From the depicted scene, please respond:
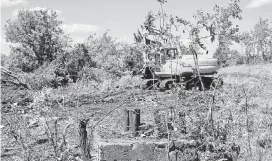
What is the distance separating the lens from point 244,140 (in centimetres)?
565

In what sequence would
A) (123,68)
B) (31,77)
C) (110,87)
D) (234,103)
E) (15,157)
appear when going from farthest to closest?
(123,68), (110,87), (31,77), (15,157), (234,103)

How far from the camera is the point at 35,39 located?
19.5 metres

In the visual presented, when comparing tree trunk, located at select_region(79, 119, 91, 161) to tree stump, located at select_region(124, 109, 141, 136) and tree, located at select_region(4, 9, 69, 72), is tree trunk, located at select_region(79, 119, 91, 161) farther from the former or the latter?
tree, located at select_region(4, 9, 69, 72)

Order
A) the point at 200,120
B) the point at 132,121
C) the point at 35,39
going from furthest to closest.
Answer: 1. the point at 35,39
2. the point at 132,121
3. the point at 200,120

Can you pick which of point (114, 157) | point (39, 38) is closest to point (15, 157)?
point (114, 157)

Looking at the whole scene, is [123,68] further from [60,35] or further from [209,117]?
[209,117]

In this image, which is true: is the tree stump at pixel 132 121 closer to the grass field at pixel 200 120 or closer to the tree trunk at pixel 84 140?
the grass field at pixel 200 120

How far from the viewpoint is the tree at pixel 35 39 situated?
1941 centimetres

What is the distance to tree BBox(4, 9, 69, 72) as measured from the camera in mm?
19406

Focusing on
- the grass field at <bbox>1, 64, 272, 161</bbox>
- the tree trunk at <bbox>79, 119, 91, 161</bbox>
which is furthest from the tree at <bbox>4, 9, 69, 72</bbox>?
A: the tree trunk at <bbox>79, 119, 91, 161</bbox>

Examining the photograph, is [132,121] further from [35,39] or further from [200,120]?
[35,39]

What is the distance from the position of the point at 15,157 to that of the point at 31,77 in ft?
21.8

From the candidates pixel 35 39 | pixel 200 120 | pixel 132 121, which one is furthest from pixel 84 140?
pixel 35 39

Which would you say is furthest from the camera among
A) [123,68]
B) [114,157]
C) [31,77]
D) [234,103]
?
[123,68]
